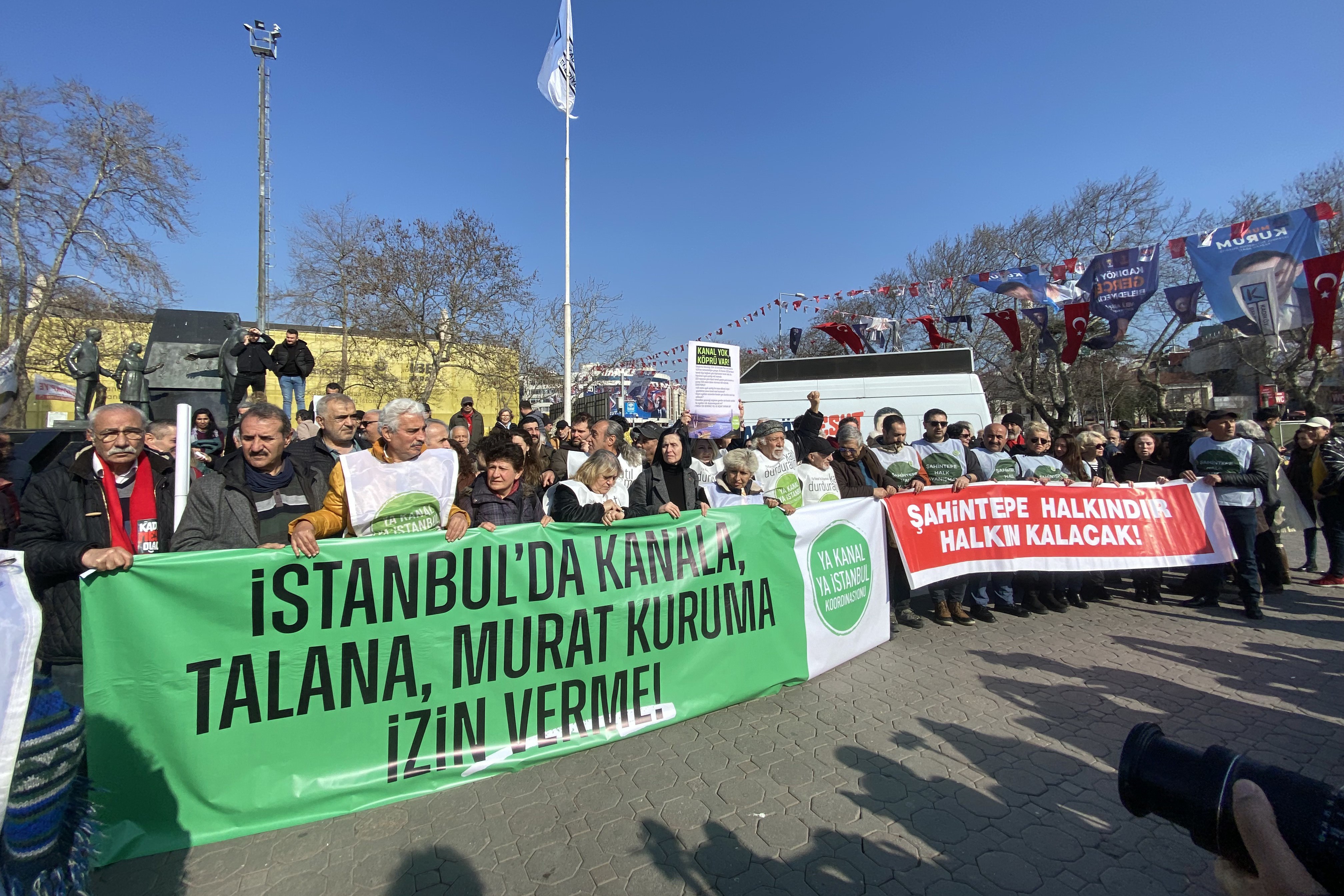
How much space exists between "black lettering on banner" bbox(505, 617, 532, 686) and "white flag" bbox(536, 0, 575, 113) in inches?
623

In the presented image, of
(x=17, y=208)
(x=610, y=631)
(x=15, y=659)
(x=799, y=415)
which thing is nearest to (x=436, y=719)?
(x=610, y=631)

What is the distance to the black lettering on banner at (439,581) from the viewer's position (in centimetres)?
321

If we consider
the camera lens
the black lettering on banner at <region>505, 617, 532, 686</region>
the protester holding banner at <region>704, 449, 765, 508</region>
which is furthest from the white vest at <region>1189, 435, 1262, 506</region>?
the black lettering on banner at <region>505, 617, 532, 686</region>

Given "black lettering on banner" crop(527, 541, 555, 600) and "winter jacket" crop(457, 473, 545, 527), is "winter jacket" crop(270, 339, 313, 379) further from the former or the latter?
"black lettering on banner" crop(527, 541, 555, 600)

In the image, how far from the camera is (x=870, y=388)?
43.1 ft

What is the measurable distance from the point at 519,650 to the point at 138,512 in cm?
189

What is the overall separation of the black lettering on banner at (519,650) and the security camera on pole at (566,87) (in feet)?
39.6

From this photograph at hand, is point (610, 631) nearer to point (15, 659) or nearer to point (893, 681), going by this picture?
point (893, 681)

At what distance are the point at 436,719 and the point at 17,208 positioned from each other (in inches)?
939

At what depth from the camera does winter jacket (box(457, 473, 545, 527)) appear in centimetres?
392

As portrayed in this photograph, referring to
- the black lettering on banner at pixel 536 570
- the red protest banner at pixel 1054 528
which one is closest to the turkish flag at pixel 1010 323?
the red protest banner at pixel 1054 528

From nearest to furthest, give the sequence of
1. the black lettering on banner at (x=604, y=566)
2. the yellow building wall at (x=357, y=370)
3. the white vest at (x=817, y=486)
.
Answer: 1. the black lettering on banner at (x=604, y=566)
2. the white vest at (x=817, y=486)
3. the yellow building wall at (x=357, y=370)

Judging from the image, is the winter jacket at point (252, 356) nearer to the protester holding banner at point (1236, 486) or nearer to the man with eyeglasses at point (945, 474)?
the man with eyeglasses at point (945, 474)

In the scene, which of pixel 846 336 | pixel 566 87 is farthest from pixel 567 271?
pixel 846 336
